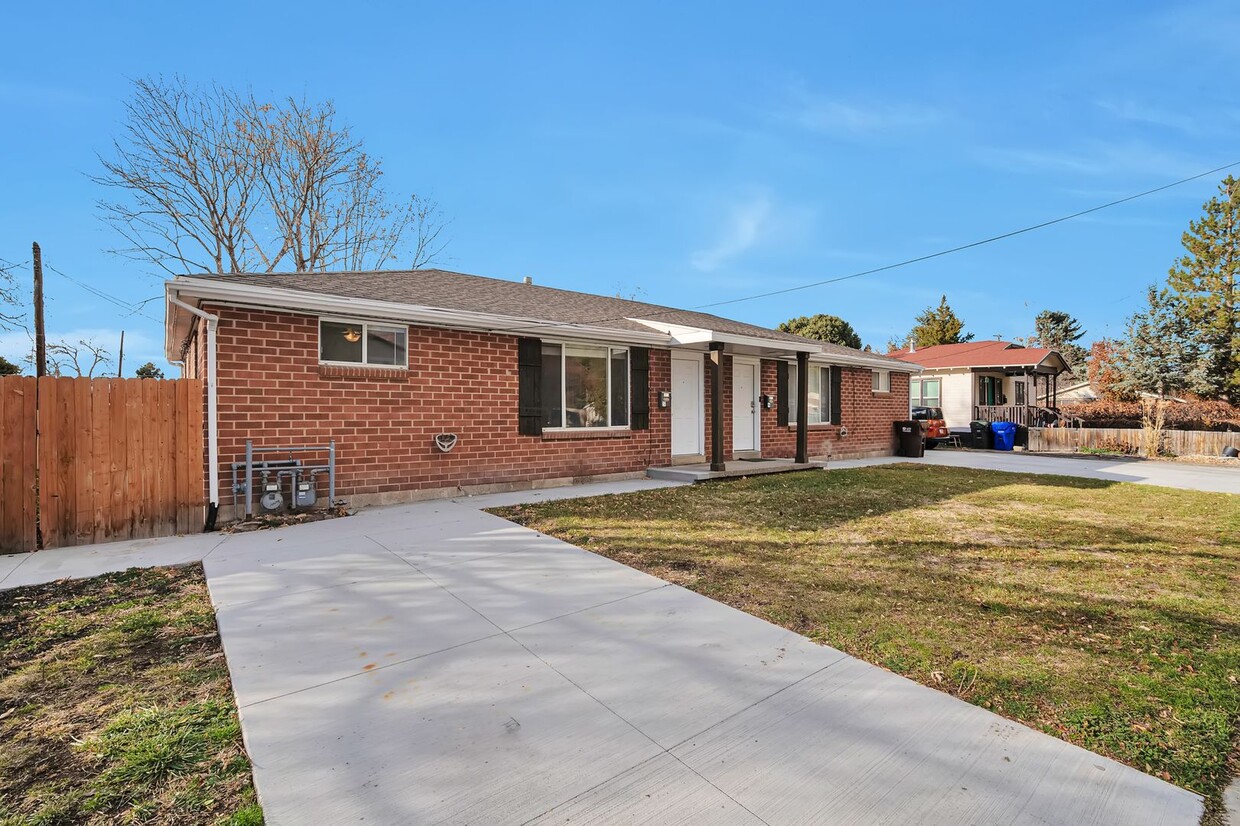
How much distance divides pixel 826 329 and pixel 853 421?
18.2 m

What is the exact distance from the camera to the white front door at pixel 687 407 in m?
10.9

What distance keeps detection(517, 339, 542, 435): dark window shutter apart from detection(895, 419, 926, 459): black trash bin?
11.4m

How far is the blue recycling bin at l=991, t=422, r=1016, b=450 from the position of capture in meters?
18.1

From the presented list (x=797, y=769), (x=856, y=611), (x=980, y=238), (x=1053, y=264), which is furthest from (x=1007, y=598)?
(x=1053, y=264)

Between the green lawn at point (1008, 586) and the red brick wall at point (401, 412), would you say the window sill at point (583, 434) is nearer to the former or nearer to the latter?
the red brick wall at point (401, 412)

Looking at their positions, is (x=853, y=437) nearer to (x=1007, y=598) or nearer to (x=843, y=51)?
(x=843, y=51)

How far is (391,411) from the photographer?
24.5ft

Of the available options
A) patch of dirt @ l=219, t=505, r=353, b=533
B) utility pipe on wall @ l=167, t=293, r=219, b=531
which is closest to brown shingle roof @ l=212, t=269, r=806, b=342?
utility pipe on wall @ l=167, t=293, r=219, b=531

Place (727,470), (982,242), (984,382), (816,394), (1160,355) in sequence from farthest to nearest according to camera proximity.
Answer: (984,382) < (1160,355) < (816,394) < (982,242) < (727,470)

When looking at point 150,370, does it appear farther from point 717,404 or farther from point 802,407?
point 802,407

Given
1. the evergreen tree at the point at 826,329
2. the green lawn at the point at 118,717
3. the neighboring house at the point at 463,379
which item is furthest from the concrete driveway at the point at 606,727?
the evergreen tree at the point at 826,329

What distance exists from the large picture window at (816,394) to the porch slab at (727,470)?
6.46ft

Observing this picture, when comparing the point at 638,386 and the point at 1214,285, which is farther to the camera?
the point at 1214,285

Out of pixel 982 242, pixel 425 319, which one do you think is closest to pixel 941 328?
pixel 982 242
